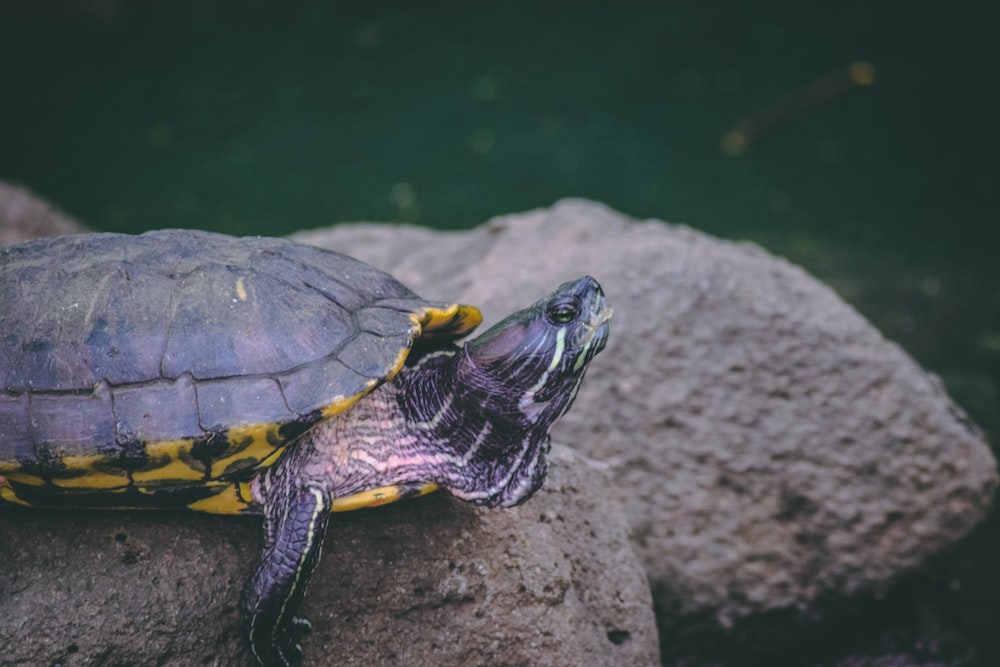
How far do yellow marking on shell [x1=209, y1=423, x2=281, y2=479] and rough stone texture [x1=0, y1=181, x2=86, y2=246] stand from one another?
12.2 ft

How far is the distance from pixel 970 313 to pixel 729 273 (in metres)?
4.28

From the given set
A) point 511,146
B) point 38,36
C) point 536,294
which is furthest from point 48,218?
point 38,36

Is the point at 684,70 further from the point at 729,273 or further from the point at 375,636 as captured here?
the point at 375,636

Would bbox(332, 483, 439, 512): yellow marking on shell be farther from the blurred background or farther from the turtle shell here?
the blurred background

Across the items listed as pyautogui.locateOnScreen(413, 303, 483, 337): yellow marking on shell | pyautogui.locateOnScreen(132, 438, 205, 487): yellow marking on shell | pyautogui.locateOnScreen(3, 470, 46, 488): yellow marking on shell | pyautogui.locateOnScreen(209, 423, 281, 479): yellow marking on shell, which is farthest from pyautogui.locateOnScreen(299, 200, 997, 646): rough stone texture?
pyautogui.locateOnScreen(3, 470, 46, 488): yellow marking on shell

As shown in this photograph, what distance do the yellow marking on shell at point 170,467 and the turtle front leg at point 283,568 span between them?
228 mm

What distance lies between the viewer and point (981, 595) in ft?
12.7

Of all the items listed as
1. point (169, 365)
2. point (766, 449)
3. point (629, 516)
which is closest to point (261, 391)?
point (169, 365)

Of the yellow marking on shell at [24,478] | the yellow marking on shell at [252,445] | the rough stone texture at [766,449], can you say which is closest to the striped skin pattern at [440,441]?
A: the yellow marking on shell at [252,445]

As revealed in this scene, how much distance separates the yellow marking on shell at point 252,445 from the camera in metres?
1.83

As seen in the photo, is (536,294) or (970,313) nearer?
(536,294)

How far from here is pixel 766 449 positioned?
3146mm

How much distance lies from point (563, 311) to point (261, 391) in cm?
77

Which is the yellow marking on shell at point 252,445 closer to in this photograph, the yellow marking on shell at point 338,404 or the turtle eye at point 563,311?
the yellow marking on shell at point 338,404
